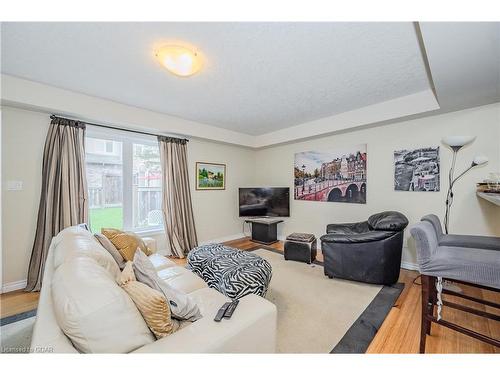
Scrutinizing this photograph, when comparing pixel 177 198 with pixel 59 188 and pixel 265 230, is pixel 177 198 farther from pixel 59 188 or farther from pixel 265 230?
pixel 265 230

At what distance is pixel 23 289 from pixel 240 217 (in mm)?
3439

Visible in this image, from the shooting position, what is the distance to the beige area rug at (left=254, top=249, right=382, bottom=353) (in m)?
1.66

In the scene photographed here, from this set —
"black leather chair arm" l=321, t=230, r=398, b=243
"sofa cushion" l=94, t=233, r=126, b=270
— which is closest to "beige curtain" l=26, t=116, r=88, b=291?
"sofa cushion" l=94, t=233, r=126, b=270

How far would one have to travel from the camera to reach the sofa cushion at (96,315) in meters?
0.75

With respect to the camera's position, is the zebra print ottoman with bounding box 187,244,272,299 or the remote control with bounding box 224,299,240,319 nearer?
the remote control with bounding box 224,299,240,319

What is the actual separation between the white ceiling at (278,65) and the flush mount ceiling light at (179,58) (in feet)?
0.23

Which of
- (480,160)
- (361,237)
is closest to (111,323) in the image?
(361,237)

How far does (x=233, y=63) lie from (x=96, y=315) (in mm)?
2164

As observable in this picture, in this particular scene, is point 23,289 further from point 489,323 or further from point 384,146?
point 384,146

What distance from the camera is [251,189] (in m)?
4.62

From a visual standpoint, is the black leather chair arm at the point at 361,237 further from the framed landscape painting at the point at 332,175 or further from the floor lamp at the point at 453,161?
the framed landscape painting at the point at 332,175

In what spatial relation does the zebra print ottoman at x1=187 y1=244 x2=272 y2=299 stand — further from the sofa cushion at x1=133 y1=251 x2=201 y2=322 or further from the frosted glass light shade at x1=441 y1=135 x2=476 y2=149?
the frosted glass light shade at x1=441 y1=135 x2=476 y2=149

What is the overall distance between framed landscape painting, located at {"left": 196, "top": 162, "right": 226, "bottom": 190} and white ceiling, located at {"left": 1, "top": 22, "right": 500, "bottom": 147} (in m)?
1.28
